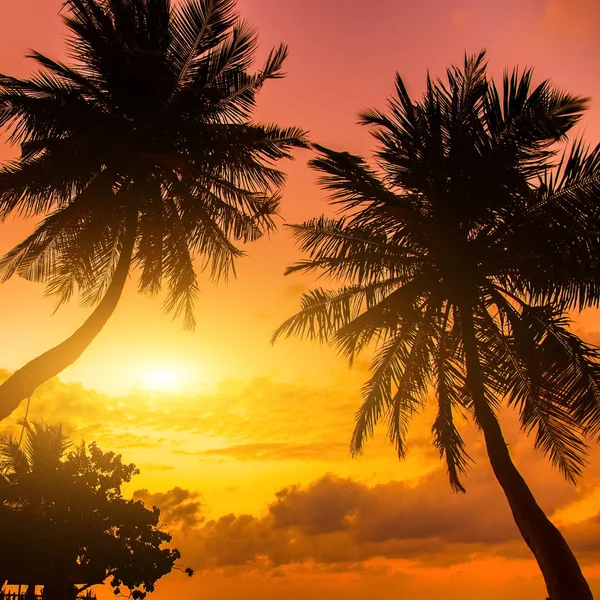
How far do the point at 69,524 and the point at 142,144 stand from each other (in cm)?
2189

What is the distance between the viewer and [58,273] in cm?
1531

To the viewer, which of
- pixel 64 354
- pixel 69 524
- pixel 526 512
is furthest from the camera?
pixel 69 524

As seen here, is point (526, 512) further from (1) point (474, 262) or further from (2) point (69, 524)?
(2) point (69, 524)

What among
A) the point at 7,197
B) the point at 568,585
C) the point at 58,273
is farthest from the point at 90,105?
the point at 568,585

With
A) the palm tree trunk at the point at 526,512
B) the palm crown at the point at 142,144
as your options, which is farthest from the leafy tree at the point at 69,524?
the palm tree trunk at the point at 526,512

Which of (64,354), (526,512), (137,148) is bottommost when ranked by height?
(526,512)

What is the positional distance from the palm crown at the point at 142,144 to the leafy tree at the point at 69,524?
17352 mm

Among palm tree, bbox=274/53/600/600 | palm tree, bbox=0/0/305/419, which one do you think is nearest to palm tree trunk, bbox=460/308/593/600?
palm tree, bbox=274/53/600/600

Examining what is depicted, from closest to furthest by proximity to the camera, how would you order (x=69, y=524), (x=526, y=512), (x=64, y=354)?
(x=526, y=512)
(x=64, y=354)
(x=69, y=524)

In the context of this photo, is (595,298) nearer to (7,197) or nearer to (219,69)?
(219,69)

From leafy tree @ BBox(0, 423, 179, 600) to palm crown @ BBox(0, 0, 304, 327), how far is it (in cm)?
1735

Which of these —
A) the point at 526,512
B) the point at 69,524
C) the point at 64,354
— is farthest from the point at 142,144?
the point at 69,524

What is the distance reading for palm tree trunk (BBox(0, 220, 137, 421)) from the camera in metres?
10.9

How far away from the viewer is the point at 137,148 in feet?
43.8
